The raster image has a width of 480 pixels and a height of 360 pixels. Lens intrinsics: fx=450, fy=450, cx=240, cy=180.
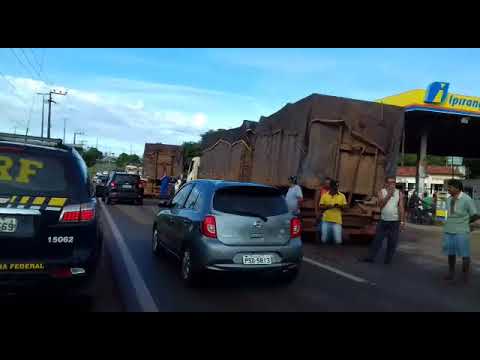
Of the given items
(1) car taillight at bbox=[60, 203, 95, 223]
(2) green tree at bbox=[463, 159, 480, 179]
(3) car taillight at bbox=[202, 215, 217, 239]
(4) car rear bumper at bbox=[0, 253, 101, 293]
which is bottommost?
(4) car rear bumper at bbox=[0, 253, 101, 293]

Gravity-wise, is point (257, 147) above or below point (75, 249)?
above

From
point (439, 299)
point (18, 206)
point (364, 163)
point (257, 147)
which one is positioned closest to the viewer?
point (18, 206)

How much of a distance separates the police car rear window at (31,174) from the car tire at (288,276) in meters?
3.33

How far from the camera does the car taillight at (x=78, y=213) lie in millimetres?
4613

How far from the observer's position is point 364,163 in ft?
35.2

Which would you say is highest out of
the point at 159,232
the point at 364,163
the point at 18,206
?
the point at 364,163

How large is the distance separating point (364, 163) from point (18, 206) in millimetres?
8177

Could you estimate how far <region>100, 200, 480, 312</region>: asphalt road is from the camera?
552 centimetres

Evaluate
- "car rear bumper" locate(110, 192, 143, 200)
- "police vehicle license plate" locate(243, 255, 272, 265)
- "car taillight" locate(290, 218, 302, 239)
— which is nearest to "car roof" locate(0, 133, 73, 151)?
"police vehicle license plate" locate(243, 255, 272, 265)

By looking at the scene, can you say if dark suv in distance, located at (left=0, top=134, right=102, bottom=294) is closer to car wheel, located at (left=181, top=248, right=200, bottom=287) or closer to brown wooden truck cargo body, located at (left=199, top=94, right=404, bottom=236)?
car wheel, located at (left=181, top=248, right=200, bottom=287)

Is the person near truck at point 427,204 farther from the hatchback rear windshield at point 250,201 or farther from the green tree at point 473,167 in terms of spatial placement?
the green tree at point 473,167
